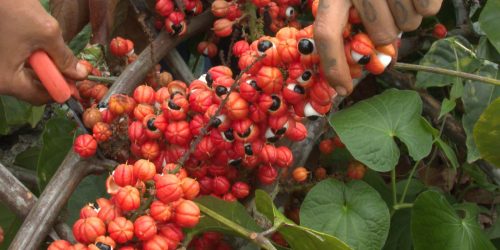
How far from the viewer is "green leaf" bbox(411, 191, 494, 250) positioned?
1.25 meters

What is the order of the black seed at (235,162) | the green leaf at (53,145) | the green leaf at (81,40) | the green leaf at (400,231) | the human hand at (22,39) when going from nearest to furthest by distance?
1. the human hand at (22,39)
2. the black seed at (235,162)
3. the green leaf at (53,145)
4. the green leaf at (400,231)
5. the green leaf at (81,40)

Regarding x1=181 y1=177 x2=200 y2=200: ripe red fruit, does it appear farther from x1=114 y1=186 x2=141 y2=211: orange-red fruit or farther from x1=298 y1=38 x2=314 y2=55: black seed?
x1=298 y1=38 x2=314 y2=55: black seed

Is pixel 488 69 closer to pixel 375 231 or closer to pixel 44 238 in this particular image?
pixel 375 231

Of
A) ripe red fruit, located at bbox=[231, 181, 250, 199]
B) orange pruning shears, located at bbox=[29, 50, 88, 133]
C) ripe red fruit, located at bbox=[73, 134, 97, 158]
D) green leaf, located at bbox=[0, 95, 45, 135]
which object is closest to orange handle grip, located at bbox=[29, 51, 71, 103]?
orange pruning shears, located at bbox=[29, 50, 88, 133]

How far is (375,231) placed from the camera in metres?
1.21

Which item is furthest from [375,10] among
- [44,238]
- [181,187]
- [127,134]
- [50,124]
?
[50,124]

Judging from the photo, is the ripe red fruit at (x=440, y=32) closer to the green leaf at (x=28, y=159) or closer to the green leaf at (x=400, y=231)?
the green leaf at (x=400, y=231)

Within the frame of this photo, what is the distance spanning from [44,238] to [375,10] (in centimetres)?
60

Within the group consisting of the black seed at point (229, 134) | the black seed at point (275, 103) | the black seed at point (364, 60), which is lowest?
the black seed at point (229, 134)

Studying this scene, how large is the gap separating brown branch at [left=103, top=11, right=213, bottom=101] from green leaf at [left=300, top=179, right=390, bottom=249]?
0.39 meters

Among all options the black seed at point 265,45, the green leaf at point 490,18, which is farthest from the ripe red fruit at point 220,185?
the green leaf at point 490,18

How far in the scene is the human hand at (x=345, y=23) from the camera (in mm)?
862

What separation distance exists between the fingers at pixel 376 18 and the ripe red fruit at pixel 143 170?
1.18ft

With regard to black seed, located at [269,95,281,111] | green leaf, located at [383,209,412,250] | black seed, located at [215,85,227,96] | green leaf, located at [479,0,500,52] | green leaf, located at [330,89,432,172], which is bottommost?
green leaf, located at [383,209,412,250]
